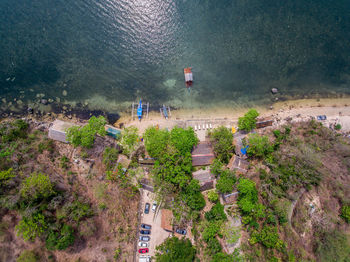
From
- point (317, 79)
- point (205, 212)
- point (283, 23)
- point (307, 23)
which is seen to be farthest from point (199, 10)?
point (205, 212)

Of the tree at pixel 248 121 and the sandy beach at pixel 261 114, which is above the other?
the sandy beach at pixel 261 114

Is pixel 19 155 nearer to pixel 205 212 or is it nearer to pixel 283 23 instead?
pixel 205 212

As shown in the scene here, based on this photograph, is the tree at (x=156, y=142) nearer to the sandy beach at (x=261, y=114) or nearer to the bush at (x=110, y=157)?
the sandy beach at (x=261, y=114)

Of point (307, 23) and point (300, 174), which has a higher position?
point (307, 23)

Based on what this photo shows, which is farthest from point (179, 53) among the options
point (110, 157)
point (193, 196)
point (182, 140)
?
point (193, 196)

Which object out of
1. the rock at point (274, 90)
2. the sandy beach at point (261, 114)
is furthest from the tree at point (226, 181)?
the rock at point (274, 90)

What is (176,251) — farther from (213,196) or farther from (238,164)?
(238,164)

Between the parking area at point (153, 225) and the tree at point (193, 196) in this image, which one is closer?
the tree at point (193, 196)
